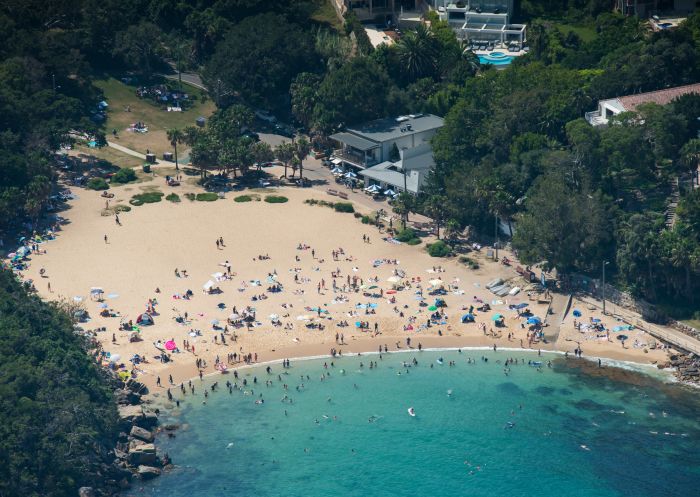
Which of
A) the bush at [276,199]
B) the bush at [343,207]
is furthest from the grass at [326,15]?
the bush at [343,207]

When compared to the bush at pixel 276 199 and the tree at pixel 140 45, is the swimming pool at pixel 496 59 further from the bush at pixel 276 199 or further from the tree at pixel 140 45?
the tree at pixel 140 45

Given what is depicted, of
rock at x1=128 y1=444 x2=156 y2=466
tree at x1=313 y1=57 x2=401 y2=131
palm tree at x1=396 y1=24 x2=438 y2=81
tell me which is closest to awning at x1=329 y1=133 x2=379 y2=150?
tree at x1=313 y1=57 x2=401 y2=131

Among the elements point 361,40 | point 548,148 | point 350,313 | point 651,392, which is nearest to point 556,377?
point 651,392

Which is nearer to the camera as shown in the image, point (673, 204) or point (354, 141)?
point (673, 204)

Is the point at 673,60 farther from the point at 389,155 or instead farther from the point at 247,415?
the point at 247,415

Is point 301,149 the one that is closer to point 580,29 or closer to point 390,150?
point 390,150

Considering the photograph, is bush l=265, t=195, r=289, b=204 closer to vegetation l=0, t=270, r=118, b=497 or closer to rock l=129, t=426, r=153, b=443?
vegetation l=0, t=270, r=118, b=497

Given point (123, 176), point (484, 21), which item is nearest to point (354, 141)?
point (123, 176)
